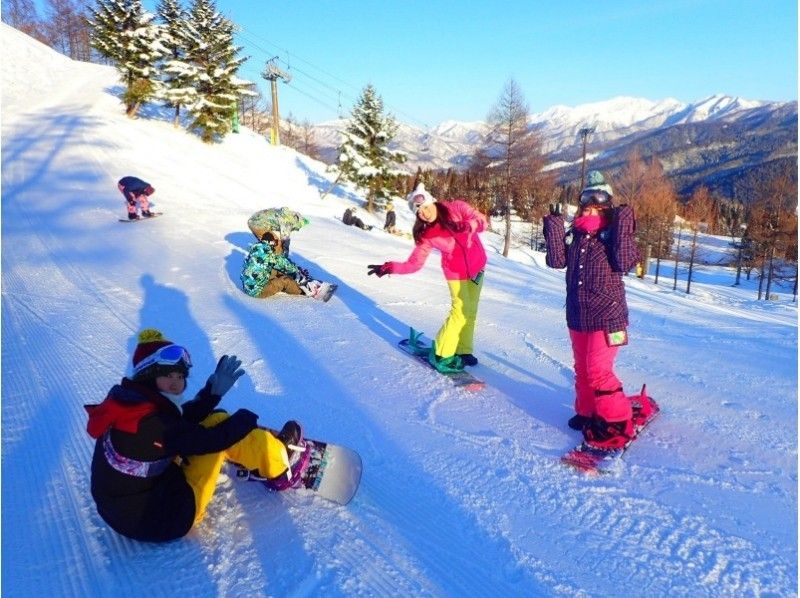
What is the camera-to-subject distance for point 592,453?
3023 millimetres

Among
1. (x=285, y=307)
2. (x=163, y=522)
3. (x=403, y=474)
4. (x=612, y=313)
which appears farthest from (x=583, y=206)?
(x=285, y=307)

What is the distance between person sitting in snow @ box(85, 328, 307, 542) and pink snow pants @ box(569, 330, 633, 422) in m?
1.95

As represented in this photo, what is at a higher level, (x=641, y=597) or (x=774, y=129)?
(x=774, y=129)

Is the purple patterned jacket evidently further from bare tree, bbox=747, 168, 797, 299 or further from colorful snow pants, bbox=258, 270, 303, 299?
bare tree, bbox=747, 168, 797, 299

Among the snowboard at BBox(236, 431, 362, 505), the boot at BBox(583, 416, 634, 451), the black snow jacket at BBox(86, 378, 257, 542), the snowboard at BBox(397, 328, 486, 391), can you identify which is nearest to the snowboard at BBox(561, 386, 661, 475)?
the boot at BBox(583, 416, 634, 451)

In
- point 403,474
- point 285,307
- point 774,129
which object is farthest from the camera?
point 774,129

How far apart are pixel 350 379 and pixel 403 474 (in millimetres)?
1499

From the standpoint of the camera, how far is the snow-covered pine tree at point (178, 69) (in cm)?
2541

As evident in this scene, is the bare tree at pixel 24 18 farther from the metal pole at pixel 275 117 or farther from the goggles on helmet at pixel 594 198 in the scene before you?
the goggles on helmet at pixel 594 198

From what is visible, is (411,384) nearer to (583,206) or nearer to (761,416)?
(583,206)

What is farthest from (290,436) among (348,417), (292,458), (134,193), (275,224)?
(134,193)

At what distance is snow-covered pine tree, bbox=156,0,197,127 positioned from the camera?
83.4 ft

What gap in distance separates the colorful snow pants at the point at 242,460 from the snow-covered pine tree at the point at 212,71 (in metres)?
26.8

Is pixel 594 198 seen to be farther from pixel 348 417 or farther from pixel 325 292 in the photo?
pixel 325 292
